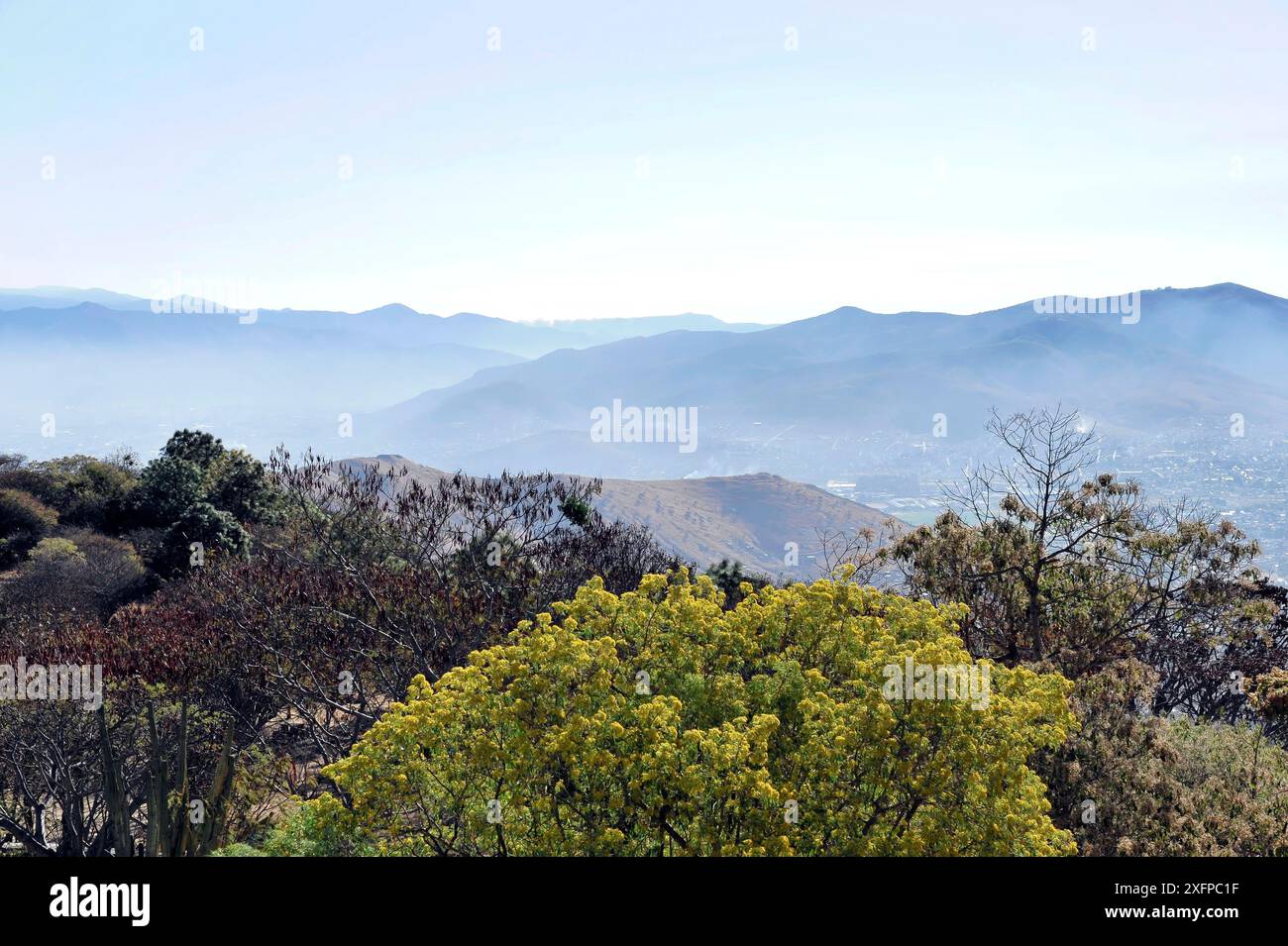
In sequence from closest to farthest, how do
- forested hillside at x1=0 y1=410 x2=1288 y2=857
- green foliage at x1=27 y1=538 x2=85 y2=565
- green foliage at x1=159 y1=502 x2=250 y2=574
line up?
forested hillside at x1=0 y1=410 x2=1288 y2=857, green foliage at x1=27 y1=538 x2=85 y2=565, green foliage at x1=159 y1=502 x2=250 y2=574

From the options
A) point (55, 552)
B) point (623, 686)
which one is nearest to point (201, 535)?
point (55, 552)

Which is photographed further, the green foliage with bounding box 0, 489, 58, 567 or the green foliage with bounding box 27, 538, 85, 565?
the green foliage with bounding box 0, 489, 58, 567

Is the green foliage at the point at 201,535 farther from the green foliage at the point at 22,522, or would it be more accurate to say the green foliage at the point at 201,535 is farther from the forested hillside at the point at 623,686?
the green foliage at the point at 22,522

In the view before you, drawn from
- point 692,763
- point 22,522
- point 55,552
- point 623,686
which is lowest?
point 55,552

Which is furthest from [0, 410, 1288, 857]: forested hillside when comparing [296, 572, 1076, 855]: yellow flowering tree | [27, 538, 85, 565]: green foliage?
[27, 538, 85, 565]: green foliage

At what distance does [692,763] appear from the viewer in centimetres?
725

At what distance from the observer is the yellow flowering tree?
23.7 ft

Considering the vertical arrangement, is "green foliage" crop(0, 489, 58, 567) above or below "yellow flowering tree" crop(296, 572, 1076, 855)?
below

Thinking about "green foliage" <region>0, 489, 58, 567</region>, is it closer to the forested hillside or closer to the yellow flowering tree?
the forested hillside

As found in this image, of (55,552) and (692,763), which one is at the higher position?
(692,763)

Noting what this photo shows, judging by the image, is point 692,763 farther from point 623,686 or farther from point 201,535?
point 201,535
